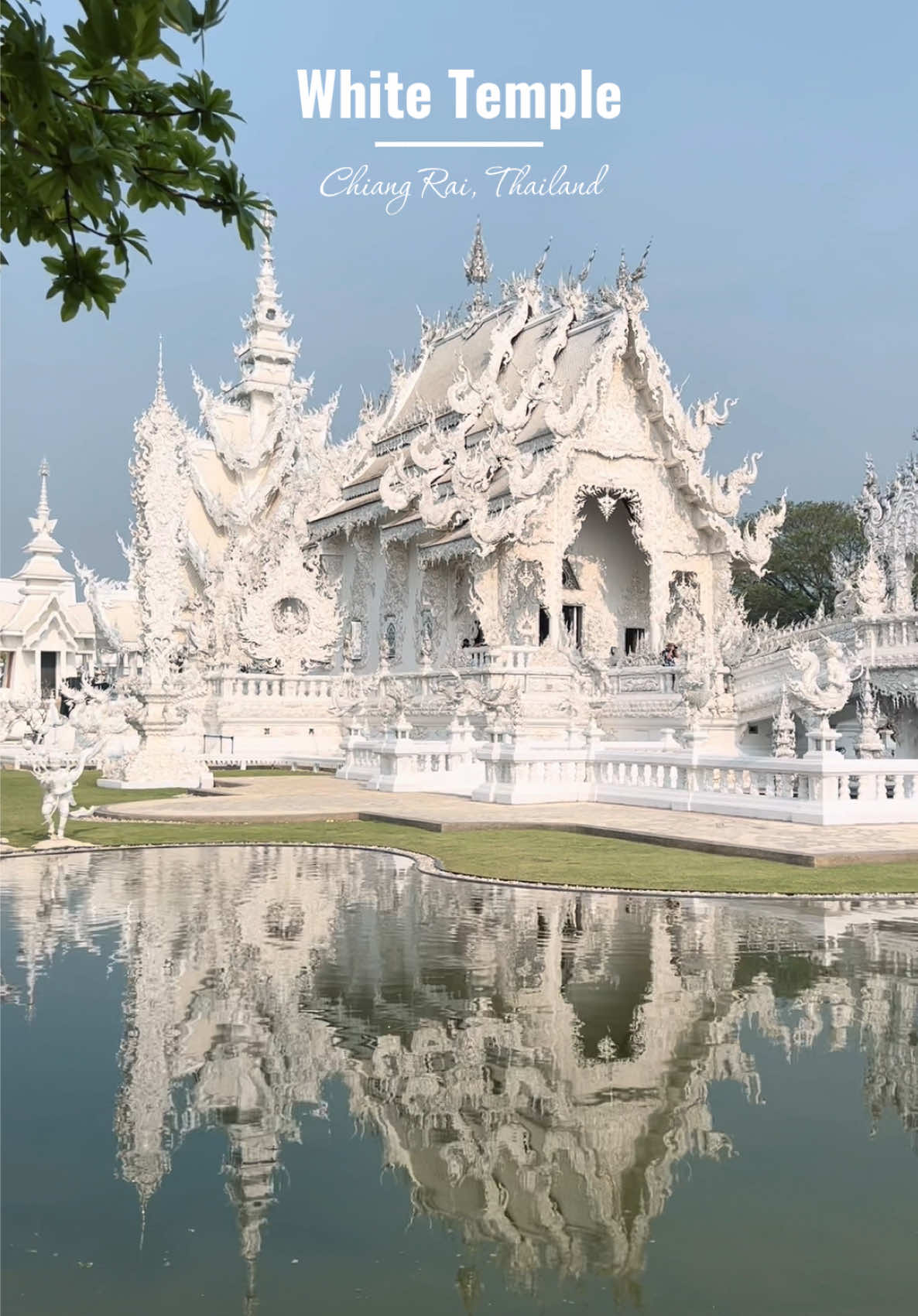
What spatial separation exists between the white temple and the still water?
1276cm

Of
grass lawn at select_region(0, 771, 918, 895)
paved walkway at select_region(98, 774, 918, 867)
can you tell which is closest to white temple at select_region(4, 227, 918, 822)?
paved walkway at select_region(98, 774, 918, 867)

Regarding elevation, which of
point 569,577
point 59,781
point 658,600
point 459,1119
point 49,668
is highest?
point 569,577

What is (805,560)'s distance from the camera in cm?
5212

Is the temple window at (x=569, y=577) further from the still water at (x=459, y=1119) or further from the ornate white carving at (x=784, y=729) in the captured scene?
the still water at (x=459, y=1119)

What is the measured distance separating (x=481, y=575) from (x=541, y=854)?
18.1 meters

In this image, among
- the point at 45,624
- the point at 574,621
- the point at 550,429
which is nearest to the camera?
the point at 550,429

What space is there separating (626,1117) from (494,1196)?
2.56ft

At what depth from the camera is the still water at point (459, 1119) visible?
3.39m

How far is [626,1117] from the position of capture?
14.8 ft

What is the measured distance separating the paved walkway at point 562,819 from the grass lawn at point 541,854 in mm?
180

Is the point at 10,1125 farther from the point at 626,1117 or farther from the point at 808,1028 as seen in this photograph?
the point at 808,1028

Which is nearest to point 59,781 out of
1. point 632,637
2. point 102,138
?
point 102,138

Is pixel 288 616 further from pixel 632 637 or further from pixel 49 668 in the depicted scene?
pixel 49 668

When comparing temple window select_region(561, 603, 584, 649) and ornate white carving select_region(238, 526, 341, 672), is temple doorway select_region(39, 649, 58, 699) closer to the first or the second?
ornate white carving select_region(238, 526, 341, 672)
